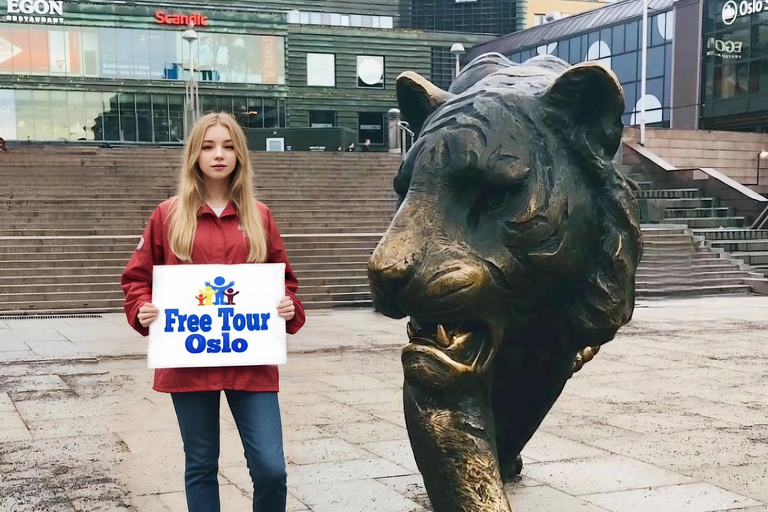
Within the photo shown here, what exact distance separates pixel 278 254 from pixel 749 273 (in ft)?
54.7

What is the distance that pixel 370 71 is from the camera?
49500 millimetres

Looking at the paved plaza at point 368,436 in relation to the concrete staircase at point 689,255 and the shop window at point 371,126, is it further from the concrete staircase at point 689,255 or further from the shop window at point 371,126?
the shop window at point 371,126

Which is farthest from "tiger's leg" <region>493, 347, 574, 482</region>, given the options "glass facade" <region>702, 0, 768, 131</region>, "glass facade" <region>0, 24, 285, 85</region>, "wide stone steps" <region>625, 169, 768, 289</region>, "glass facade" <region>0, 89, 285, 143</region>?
"glass facade" <region>0, 89, 285, 143</region>

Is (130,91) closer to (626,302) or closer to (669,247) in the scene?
(669,247)

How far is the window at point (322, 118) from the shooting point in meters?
47.8

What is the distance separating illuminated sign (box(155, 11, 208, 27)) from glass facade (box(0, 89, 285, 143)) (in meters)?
3.70

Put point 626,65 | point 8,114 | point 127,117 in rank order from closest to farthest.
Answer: point 626,65, point 8,114, point 127,117

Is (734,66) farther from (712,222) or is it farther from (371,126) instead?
(371,126)

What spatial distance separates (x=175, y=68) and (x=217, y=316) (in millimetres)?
42564

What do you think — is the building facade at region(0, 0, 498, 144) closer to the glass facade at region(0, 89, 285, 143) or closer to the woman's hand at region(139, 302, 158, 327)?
the glass facade at region(0, 89, 285, 143)

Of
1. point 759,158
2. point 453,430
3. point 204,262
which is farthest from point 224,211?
point 759,158

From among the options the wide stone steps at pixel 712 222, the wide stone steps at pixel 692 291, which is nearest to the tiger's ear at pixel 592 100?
the wide stone steps at pixel 692 291

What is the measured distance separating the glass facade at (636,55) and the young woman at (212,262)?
34820 mm

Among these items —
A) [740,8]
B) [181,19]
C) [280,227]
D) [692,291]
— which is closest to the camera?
[692,291]
